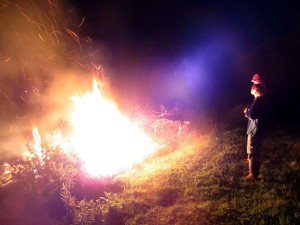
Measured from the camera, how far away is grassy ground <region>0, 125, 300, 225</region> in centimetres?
673

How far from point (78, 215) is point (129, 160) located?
398 cm

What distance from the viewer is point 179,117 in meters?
14.7

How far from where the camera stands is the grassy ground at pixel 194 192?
265 inches

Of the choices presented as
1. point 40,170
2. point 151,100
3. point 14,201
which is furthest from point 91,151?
point 151,100

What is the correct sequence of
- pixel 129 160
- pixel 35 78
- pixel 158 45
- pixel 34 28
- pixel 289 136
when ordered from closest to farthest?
pixel 289 136, pixel 129 160, pixel 34 28, pixel 35 78, pixel 158 45

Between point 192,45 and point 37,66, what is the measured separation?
9.74 meters

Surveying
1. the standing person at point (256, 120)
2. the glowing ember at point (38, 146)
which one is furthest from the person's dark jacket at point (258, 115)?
the glowing ember at point (38, 146)

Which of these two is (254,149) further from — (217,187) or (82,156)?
(82,156)

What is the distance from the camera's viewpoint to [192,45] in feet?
66.8

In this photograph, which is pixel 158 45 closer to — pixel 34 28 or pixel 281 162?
pixel 34 28

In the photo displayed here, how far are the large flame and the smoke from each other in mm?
2005

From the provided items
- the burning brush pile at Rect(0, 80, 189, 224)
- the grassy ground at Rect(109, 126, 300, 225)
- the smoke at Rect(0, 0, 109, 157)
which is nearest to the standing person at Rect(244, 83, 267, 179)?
the grassy ground at Rect(109, 126, 300, 225)

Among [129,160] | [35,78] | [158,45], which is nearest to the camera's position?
[129,160]

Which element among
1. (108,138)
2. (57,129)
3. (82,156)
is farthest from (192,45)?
(82,156)
